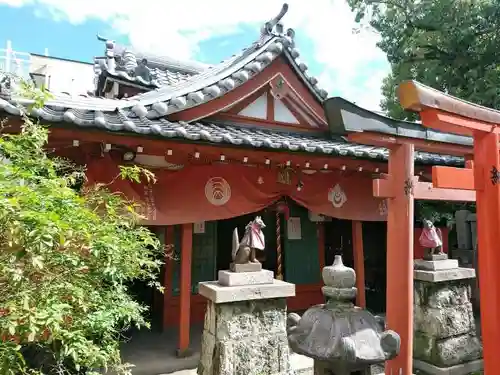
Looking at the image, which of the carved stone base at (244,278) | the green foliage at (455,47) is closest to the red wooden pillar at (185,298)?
the carved stone base at (244,278)

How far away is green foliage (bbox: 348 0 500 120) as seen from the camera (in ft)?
36.7

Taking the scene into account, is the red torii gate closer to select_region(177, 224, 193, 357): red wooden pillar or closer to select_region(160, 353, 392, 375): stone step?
select_region(160, 353, 392, 375): stone step

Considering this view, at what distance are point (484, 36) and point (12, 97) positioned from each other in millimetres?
12781

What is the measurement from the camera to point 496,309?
3701 millimetres

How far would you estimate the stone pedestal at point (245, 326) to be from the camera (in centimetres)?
507

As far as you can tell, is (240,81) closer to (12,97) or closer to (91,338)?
(12,97)

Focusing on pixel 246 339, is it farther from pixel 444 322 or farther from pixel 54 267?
pixel 444 322

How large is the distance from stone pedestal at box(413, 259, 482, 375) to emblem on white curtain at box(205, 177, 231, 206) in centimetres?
364

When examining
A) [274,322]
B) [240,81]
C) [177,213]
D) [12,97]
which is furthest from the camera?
[240,81]

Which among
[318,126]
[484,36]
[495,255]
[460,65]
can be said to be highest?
[484,36]

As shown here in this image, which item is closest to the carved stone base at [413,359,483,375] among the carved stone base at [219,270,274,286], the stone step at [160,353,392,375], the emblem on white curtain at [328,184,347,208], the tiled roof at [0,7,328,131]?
the stone step at [160,353,392,375]

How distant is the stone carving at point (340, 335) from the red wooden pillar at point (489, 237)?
1.61m

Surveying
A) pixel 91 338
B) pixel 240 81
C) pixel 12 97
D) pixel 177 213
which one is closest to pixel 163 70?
pixel 240 81

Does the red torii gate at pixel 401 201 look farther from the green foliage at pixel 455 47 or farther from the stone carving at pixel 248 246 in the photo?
the green foliage at pixel 455 47
